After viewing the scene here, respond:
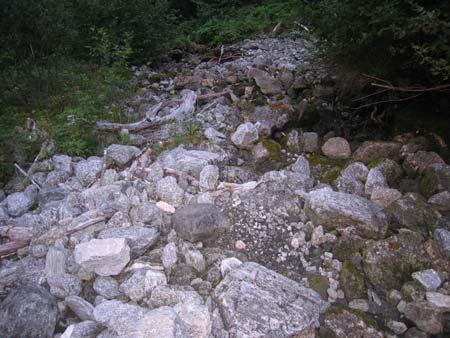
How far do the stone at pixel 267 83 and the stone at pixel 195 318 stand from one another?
13.6 ft

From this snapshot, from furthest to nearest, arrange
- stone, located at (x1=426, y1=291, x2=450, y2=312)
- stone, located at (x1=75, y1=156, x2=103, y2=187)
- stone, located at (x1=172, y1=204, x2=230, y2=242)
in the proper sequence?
stone, located at (x1=75, y1=156, x2=103, y2=187) → stone, located at (x1=172, y1=204, x2=230, y2=242) → stone, located at (x1=426, y1=291, x2=450, y2=312)

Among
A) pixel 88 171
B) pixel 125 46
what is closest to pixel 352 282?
pixel 88 171

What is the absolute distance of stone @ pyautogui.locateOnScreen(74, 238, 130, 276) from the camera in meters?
2.91

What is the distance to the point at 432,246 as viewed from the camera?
3.10 meters

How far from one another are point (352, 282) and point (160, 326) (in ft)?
4.78

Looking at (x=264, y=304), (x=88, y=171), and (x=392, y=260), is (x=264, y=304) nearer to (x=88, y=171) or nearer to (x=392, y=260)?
(x=392, y=260)

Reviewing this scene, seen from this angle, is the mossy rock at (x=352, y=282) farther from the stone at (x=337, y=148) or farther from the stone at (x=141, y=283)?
the stone at (x=337, y=148)

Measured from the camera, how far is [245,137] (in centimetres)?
473

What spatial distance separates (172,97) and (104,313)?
4559 mm

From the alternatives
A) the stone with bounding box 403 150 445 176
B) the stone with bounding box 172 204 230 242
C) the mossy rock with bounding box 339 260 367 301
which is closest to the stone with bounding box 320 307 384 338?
the mossy rock with bounding box 339 260 367 301

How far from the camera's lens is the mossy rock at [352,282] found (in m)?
2.92

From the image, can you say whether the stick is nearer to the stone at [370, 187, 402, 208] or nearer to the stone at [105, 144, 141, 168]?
the stone at [105, 144, 141, 168]

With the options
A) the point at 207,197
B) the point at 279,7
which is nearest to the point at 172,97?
the point at 207,197

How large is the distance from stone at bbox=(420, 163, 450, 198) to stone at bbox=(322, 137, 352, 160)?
0.91 m
